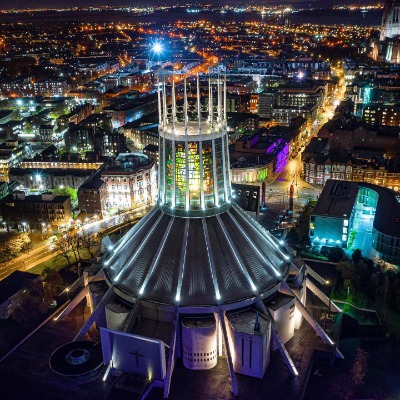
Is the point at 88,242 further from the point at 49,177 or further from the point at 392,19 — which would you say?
the point at 392,19

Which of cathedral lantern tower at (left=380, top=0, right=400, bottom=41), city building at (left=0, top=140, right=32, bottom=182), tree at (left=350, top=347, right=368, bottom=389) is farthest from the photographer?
cathedral lantern tower at (left=380, top=0, right=400, bottom=41)

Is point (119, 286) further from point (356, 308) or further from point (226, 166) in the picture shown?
point (356, 308)

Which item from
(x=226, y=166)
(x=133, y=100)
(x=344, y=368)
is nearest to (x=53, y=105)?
(x=133, y=100)

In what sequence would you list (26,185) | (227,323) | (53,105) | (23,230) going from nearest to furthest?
(227,323), (23,230), (26,185), (53,105)

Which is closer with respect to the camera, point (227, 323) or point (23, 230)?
point (227, 323)

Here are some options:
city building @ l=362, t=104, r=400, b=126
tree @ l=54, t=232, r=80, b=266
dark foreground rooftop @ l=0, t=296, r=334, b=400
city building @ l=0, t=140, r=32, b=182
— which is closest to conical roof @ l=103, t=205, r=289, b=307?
dark foreground rooftop @ l=0, t=296, r=334, b=400

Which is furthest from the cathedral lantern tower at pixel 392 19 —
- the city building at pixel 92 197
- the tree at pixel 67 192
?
the city building at pixel 92 197

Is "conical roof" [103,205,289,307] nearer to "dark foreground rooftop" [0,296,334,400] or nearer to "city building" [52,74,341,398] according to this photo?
"city building" [52,74,341,398]
